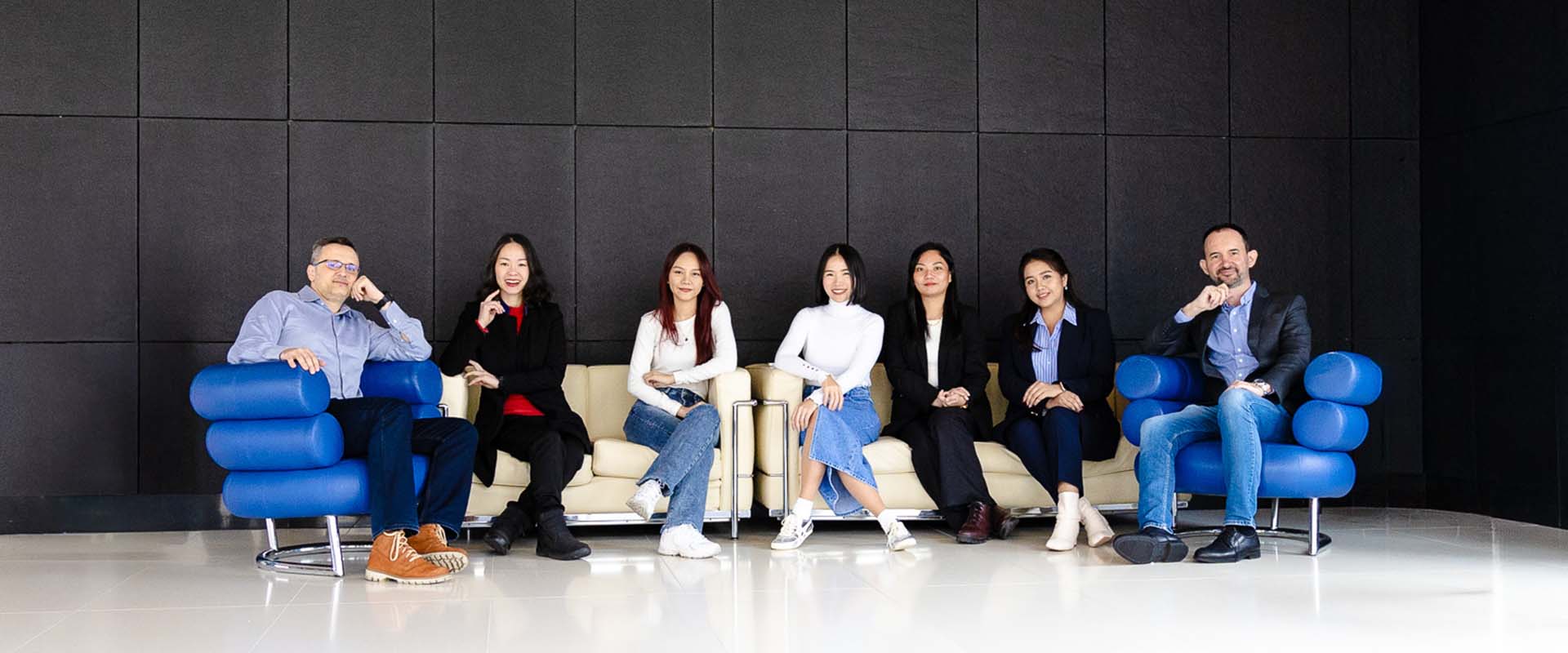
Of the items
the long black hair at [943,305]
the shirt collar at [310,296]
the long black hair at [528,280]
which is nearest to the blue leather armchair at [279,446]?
the shirt collar at [310,296]

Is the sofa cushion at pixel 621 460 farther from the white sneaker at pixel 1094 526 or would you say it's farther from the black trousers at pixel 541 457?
the white sneaker at pixel 1094 526

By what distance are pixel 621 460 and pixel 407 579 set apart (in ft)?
3.74

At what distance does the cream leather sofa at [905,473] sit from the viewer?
532 cm

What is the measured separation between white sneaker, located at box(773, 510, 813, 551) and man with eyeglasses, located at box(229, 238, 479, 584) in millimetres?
1182

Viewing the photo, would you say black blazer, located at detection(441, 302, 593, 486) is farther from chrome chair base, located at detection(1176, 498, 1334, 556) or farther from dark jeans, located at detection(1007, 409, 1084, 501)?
chrome chair base, located at detection(1176, 498, 1334, 556)

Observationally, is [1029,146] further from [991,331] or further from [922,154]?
[991,331]

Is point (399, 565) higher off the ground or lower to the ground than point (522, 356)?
lower

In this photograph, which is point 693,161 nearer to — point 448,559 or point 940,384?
point 940,384

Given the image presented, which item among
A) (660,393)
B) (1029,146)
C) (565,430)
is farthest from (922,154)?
(565,430)

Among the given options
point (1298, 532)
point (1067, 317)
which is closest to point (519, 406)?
point (1067, 317)

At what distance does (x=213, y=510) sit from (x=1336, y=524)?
16.2 ft

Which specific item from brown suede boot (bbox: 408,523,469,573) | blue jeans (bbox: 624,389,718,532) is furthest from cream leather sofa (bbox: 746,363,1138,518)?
brown suede boot (bbox: 408,523,469,573)

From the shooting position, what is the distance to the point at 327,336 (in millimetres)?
4695

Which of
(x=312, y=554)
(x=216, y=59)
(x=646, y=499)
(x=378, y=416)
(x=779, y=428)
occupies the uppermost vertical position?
(x=216, y=59)
